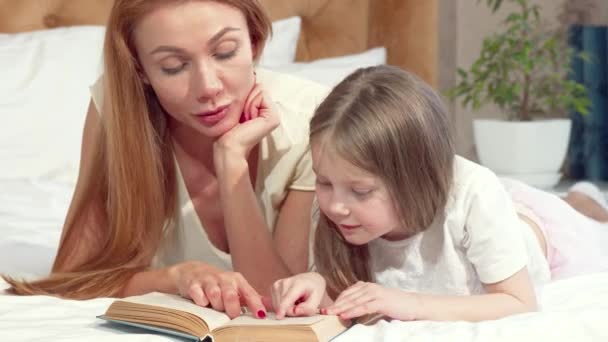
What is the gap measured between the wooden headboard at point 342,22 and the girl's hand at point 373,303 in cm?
161

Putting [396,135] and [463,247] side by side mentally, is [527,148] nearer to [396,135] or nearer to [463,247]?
[463,247]

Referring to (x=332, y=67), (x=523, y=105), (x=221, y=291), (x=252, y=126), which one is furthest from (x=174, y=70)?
(x=523, y=105)

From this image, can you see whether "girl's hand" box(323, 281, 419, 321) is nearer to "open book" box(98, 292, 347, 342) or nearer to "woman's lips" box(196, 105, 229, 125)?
"open book" box(98, 292, 347, 342)

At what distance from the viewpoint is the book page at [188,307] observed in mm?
1185

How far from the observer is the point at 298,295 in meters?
1.23

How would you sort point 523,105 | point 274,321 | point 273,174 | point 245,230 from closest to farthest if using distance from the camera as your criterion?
Result: point 274,321, point 245,230, point 273,174, point 523,105

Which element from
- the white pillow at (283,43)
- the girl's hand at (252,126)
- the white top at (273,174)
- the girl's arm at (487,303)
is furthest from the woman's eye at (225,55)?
the white pillow at (283,43)

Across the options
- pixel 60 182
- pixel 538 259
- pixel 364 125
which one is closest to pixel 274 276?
pixel 364 125

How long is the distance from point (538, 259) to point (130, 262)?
669 mm

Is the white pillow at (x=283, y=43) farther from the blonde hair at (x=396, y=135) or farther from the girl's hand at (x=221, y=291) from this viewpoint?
the girl's hand at (x=221, y=291)

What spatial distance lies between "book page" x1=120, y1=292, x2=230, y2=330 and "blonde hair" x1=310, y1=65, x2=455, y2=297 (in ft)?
0.88

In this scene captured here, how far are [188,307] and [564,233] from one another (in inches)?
34.8

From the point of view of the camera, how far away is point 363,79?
141cm

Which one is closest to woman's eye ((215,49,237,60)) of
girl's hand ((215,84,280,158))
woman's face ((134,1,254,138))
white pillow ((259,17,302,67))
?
woman's face ((134,1,254,138))
